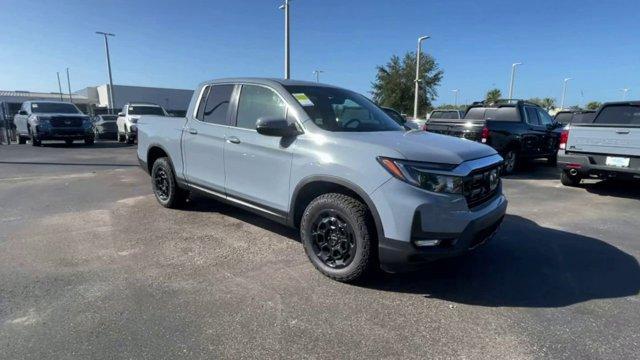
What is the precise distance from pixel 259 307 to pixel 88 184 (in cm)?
658

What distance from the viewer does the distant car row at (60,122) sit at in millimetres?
15805

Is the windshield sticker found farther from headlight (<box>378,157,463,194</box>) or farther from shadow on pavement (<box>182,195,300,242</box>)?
shadow on pavement (<box>182,195,300,242</box>)

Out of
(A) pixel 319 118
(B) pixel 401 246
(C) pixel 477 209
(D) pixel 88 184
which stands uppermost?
(A) pixel 319 118

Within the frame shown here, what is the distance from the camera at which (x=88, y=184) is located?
26.4ft

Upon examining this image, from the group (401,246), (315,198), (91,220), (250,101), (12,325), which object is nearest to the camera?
(12,325)

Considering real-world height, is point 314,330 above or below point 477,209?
below

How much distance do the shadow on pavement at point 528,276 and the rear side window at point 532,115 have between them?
691 cm

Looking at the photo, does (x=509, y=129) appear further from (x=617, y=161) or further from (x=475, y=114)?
(x=617, y=161)

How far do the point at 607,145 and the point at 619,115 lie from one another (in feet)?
3.69

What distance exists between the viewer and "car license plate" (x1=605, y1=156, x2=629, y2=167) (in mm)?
6930

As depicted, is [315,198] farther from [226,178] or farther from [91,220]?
[91,220]

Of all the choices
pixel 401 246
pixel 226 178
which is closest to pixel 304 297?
pixel 401 246

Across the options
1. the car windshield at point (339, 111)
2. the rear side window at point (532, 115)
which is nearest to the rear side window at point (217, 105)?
the car windshield at point (339, 111)

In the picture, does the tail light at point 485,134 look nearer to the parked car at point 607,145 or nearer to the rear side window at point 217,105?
the parked car at point 607,145
